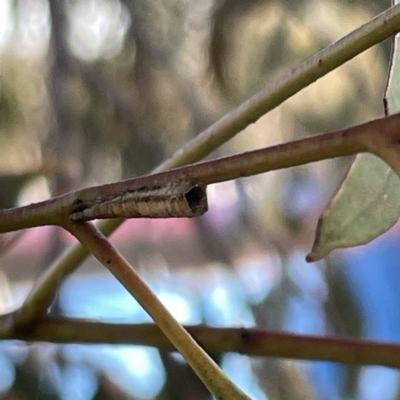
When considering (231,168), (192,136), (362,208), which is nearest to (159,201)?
(231,168)

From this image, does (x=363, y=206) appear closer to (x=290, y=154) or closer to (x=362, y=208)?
(x=362, y=208)

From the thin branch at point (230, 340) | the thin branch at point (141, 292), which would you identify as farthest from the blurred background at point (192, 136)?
the thin branch at point (141, 292)

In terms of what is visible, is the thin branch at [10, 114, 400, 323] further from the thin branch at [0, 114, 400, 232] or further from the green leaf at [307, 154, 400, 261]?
the green leaf at [307, 154, 400, 261]

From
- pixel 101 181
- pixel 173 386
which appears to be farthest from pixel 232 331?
pixel 101 181

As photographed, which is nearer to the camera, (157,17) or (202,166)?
(202,166)

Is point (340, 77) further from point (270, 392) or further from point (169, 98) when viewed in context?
point (270, 392)

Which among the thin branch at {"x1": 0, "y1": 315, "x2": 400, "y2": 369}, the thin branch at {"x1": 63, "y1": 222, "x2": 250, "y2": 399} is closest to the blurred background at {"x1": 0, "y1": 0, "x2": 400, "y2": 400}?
the thin branch at {"x1": 0, "y1": 315, "x2": 400, "y2": 369}
